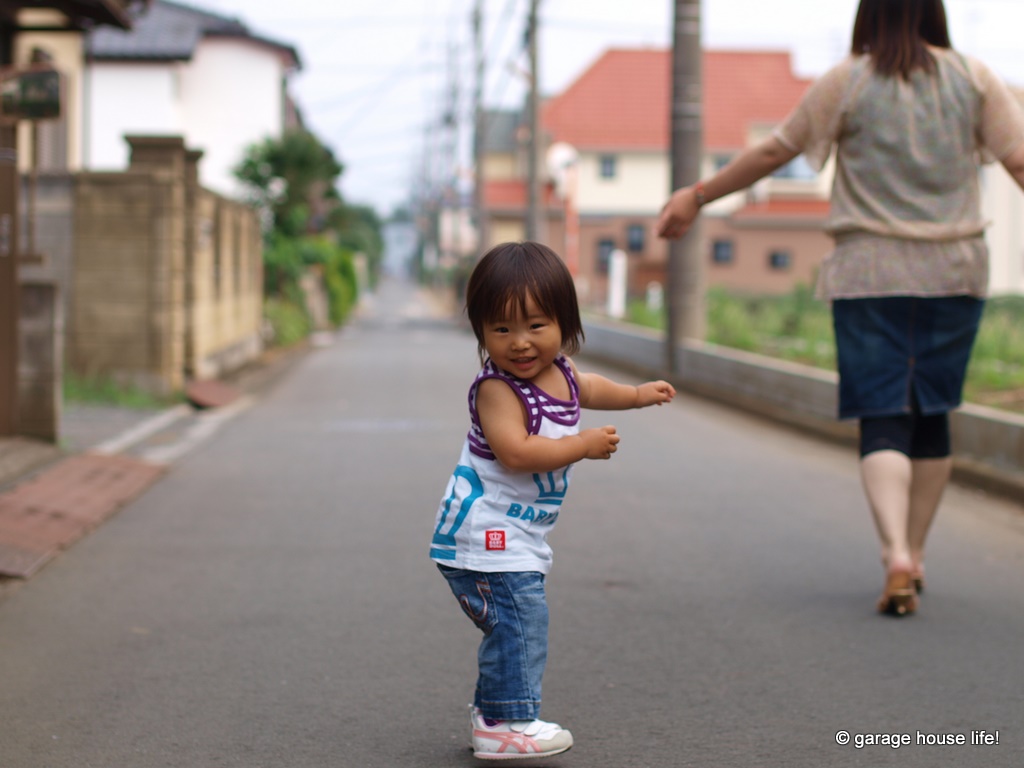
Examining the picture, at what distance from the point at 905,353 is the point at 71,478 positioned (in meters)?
4.67

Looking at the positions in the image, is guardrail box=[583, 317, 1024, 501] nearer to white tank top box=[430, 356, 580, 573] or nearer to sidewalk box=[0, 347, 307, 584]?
sidewalk box=[0, 347, 307, 584]

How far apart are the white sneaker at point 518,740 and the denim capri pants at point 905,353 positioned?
2.09 m

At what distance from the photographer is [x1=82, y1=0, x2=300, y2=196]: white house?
28.8 m

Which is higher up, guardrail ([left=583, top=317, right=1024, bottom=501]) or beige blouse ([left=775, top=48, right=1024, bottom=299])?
beige blouse ([left=775, top=48, right=1024, bottom=299])

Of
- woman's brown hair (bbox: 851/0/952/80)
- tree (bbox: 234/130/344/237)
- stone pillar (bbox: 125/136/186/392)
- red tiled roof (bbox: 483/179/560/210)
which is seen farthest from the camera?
red tiled roof (bbox: 483/179/560/210)

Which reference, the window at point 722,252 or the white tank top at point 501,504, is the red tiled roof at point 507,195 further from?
the white tank top at point 501,504

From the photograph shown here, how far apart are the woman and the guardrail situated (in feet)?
8.59

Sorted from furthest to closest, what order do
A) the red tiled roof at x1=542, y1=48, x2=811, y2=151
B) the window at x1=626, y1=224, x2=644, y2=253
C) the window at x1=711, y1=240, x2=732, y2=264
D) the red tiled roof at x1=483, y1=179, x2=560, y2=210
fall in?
the window at x1=626, y1=224, x2=644, y2=253 < the window at x1=711, y1=240, x2=732, y2=264 < the red tiled roof at x1=542, y1=48, x2=811, y2=151 < the red tiled roof at x1=483, y1=179, x2=560, y2=210

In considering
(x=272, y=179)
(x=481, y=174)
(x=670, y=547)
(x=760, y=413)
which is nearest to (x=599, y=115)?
(x=481, y=174)

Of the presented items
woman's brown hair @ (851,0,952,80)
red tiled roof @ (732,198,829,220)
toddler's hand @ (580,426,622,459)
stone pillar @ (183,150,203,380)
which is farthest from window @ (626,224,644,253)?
toddler's hand @ (580,426,622,459)

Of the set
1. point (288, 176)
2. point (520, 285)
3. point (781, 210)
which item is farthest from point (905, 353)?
point (781, 210)

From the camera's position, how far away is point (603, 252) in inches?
2276

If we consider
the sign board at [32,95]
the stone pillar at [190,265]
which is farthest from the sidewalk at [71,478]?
the sign board at [32,95]

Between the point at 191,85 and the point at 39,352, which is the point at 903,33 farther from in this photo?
the point at 191,85
